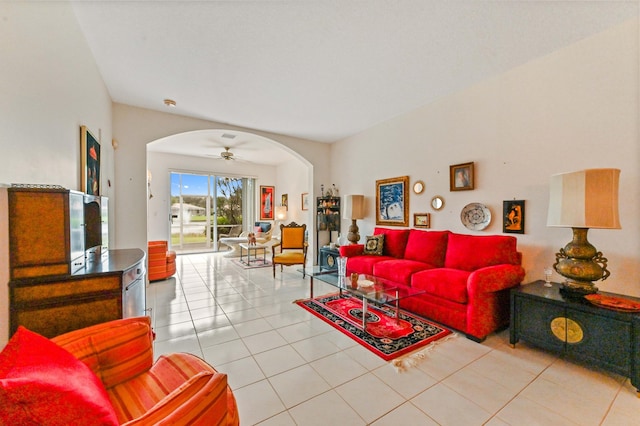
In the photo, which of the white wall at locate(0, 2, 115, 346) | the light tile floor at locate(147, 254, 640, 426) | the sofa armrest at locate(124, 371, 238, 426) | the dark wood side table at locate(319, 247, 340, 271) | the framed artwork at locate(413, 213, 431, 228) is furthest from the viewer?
the dark wood side table at locate(319, 247, 340, 271)

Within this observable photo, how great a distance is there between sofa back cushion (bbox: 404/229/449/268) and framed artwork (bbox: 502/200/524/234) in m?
0.68

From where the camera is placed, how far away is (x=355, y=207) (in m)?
4.73

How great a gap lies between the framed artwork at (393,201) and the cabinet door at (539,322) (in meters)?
2.03

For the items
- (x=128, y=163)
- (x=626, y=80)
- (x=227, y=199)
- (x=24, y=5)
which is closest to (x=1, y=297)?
(x=24, y=5)

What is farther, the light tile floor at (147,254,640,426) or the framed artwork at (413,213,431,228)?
the framed artwork at (413,213,431,228)

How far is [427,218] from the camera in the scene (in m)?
Answer: 3.82

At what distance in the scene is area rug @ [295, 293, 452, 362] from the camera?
7.47 ft

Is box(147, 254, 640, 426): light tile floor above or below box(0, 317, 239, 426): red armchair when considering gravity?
below

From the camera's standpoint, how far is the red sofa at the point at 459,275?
2402 millimetres

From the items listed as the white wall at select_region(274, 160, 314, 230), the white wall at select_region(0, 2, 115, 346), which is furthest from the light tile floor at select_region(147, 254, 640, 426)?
→ the white wall at select_region(274, 160, 314, 230)

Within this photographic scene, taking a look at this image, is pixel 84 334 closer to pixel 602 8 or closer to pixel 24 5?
pixel 24 5

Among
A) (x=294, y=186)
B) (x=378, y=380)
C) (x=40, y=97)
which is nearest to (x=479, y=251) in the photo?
(x=378, y=380)

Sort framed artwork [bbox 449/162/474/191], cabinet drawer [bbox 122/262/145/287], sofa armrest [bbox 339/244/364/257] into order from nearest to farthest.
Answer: cabinet drawer [bbox 122/262/145/287], framed artwork [bbox 449/162/474/191], sofa armrest [bbox 339/244/364/257]

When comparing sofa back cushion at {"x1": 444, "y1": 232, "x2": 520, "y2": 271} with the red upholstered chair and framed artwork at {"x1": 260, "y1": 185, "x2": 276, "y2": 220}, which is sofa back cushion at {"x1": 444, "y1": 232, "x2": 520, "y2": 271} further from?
framed artwork at {"x1": 260, "y1": 185, "x2": 276, "y2": 220}
